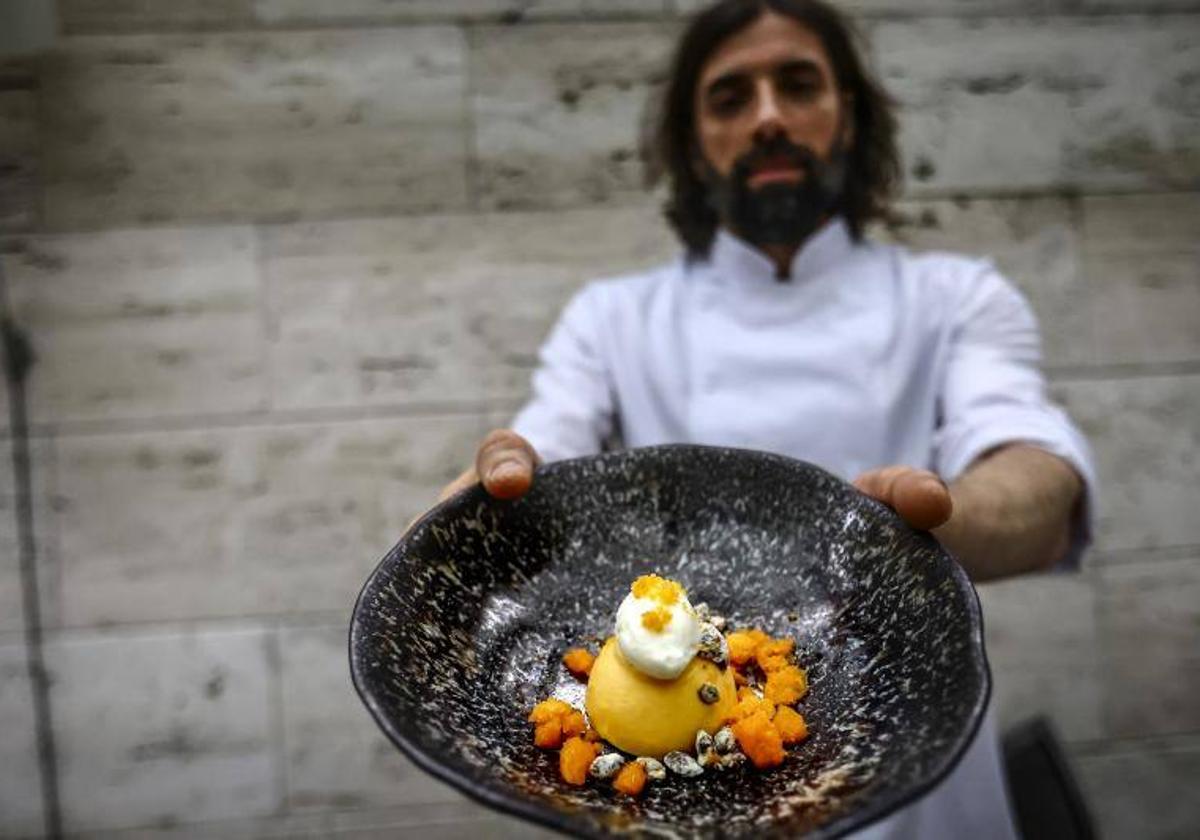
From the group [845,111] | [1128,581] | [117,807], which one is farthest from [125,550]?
[1128,581]

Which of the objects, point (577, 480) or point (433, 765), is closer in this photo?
point (433, 765)

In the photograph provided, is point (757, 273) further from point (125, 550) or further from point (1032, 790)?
point (125, 550)

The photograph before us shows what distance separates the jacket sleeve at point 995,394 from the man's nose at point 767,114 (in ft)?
1.69

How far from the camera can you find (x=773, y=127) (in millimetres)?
1896

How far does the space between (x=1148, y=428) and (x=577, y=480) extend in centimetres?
217

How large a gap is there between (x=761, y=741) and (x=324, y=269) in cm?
194

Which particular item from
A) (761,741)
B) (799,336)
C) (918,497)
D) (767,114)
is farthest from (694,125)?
(761,741)

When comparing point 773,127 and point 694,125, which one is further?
point 694,125

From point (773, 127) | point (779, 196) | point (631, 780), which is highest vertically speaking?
point (773, 127)

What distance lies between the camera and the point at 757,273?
6.70 ft

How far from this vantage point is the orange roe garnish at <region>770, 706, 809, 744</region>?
954 mm

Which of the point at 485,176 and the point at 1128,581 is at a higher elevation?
the point at 485,176

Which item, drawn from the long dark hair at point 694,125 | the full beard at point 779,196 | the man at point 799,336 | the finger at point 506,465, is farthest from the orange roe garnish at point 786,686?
the long dark hair at point 694,125

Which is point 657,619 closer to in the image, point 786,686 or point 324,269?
point 786,686
